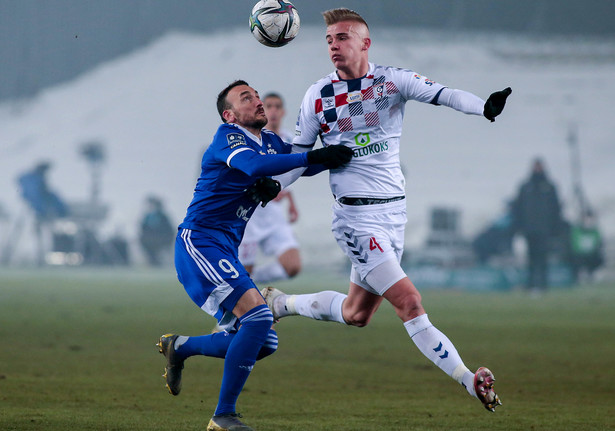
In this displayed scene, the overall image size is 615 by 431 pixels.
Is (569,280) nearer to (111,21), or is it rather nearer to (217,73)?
(217,73)

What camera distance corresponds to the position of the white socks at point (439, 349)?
515 cm

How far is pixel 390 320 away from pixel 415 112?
13.7 meters

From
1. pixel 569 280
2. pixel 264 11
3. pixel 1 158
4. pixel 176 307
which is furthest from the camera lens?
pixel 1 158

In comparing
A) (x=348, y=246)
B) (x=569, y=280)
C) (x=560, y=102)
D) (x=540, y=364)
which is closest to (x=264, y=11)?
(x=348, y=246)

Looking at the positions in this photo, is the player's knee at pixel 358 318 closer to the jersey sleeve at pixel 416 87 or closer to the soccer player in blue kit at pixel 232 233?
the soccer player in blue kit at pixel 232 233

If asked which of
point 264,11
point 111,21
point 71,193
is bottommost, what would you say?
point 71,193

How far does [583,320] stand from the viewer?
1429 cm

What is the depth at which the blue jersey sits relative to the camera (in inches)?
208

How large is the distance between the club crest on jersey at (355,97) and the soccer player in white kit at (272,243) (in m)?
4.20

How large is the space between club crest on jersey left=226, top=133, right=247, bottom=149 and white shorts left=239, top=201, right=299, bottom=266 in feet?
16.8

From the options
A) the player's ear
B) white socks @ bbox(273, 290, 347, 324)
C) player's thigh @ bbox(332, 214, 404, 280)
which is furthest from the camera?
white socks @ bbox(273, 290, 347, 324)

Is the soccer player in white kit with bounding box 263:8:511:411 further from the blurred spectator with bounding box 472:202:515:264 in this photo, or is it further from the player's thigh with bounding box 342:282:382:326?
the blurred spectator with bounding box 472:202:515:264

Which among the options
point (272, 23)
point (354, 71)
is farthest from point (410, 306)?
point (272, 23)

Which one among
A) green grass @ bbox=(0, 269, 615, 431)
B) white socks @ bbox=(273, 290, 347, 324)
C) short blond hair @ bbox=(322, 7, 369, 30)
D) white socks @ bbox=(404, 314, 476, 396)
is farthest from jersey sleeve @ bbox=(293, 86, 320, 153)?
green grass @ bbox=(0, 269, 615, 431)
